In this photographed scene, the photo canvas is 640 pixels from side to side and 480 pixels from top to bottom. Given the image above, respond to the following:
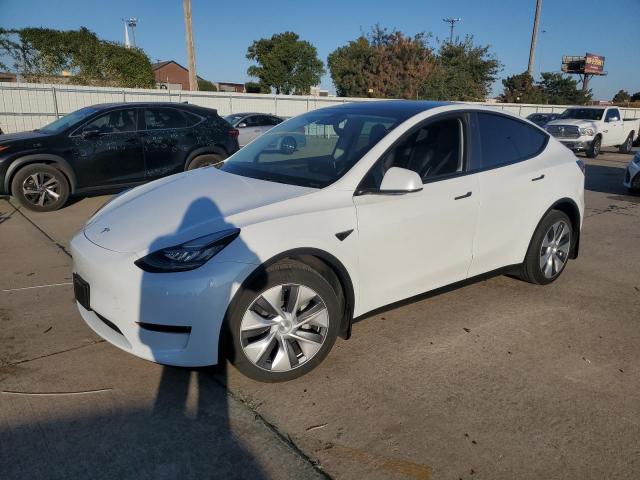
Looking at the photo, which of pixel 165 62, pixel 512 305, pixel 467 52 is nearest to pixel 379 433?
pixel 512 305

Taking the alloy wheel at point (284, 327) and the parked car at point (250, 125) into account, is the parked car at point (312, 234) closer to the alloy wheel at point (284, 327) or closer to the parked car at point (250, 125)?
the alloy wheel at point (284, 327)

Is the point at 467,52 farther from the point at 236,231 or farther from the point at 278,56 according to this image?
the point at 236,231

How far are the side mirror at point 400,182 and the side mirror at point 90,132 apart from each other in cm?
623

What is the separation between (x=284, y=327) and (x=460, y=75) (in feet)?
151

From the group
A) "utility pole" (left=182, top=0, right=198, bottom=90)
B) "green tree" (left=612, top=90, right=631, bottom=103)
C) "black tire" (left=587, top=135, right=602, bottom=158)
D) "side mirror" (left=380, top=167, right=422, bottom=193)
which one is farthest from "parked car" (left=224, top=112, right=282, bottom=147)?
"green tree" (left=612, top=90, right=631, bottom=103)

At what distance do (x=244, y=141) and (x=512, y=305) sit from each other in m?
13.2

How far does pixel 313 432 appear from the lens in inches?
103

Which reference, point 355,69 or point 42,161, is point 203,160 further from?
point 355,69

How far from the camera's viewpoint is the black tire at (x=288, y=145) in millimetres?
4090

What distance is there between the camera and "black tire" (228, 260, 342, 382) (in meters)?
2.76

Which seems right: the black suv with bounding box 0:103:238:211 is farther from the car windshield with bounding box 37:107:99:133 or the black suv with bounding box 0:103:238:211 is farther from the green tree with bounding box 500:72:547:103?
the green tree with bounding box 500:72:547:103

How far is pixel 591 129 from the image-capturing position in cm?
1741

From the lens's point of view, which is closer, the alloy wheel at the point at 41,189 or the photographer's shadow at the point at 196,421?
the photographer's shadow at the point at 196,421

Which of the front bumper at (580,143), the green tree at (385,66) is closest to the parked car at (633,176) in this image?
the front bumper at (580,143)
